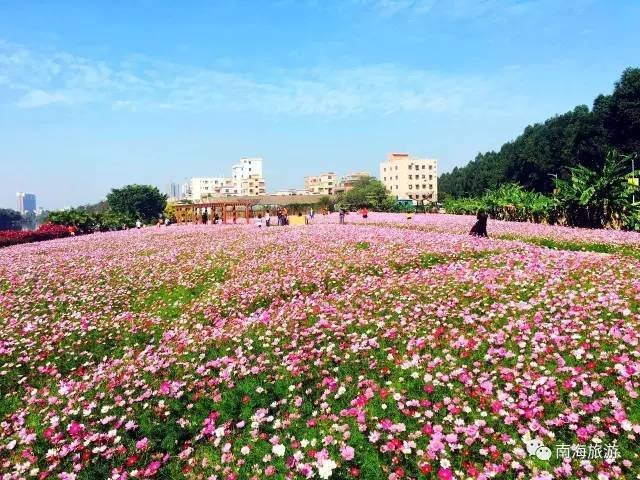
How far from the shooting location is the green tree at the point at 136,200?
172125mm

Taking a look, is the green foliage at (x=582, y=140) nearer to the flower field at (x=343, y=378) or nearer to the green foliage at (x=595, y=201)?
the green foliage at (x=595, y=201)

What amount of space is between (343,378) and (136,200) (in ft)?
594

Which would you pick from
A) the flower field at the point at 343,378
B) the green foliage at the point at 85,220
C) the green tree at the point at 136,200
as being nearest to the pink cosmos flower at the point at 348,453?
→ the flower field at the point at 343,378

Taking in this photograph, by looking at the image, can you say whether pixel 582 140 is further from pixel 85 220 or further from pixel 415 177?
pixel 415 177

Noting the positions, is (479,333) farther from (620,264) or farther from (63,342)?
(63,342)

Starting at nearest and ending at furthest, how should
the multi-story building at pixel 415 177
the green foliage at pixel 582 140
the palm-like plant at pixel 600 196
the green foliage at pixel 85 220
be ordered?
Answer: the palm-like plant at pixel 600 196, the green foliage at pixel 85 220, the green foliage at pixel 582 140, the multi-story building at pixel 415 177

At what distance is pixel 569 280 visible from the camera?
36.2ft

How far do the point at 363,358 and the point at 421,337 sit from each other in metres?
1.29

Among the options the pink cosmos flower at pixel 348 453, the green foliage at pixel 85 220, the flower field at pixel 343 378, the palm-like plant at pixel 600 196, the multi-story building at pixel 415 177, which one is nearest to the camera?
the pink cosmos flower at pixel 348 453

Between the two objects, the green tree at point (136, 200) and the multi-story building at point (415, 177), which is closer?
the green tree at point (136, 200)

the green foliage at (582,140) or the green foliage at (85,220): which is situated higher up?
the green foliage at (582,140)

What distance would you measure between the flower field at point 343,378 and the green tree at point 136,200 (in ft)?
554

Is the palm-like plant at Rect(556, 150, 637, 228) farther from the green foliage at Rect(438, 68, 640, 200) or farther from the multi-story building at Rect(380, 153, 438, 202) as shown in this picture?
the multi-story building at Rect(380, 153, 438, 202)

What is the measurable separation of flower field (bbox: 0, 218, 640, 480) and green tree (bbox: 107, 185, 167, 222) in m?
169
